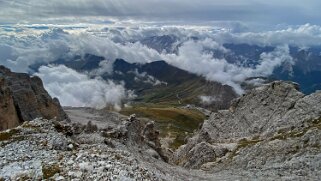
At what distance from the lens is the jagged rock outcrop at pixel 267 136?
6316 centimetres

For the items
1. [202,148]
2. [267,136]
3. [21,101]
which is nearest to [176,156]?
[202,148]

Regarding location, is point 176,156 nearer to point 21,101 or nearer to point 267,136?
point 267,136

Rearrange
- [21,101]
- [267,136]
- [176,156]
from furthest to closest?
[21,101], [176,156], [267,136]

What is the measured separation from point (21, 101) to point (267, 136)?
4035 inches

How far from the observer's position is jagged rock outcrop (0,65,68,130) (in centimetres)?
13425

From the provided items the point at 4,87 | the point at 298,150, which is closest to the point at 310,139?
the point at 298,150

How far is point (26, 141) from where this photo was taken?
142 feet

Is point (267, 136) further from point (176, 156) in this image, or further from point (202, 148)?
point (176, 156)

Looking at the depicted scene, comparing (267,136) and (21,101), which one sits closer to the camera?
(267,136)

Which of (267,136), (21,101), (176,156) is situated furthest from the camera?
(21,101)

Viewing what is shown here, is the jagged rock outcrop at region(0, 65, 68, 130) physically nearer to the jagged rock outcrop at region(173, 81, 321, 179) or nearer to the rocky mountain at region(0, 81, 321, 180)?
the rocky mountain at region(0, 81, 321, 180)

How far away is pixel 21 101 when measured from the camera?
158 meters

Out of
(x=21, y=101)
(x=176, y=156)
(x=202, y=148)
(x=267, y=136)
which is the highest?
(x=267, y=136)

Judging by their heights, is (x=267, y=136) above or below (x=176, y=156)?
above
